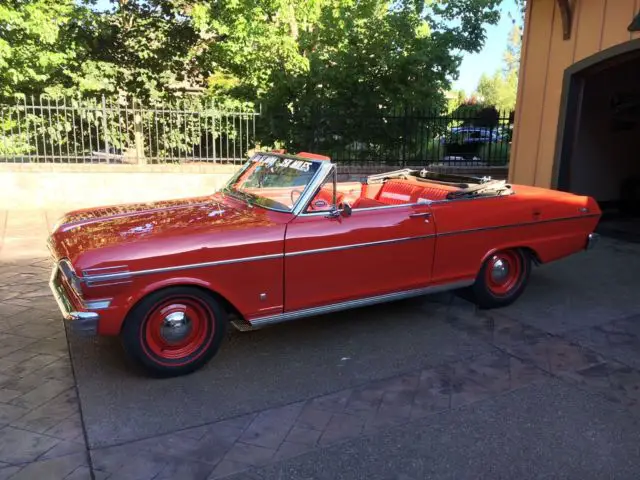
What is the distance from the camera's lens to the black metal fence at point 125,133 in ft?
33.2

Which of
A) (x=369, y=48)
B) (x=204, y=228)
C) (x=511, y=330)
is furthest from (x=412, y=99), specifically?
(x=204, y=228)

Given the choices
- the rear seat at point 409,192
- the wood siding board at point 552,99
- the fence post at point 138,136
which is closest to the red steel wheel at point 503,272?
the rear seat at point 409,192

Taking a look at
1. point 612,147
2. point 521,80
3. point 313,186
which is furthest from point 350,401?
point 612,147

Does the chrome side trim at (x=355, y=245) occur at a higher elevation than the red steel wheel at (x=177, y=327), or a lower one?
higher

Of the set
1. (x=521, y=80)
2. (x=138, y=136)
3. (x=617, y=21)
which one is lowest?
(x=138, y=136)

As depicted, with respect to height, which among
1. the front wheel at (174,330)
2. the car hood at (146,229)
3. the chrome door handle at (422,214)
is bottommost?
the front wheel at (174,330)

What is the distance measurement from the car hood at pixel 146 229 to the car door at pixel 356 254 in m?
0.36

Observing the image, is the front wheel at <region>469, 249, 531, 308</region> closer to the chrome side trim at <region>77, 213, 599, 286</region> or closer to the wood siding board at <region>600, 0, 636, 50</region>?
the chrome side trim at <region>77, 213, 599, 286</region>

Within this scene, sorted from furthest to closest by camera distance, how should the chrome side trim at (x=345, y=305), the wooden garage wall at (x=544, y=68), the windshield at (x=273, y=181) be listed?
the wooden garage wall at (x=544, y=68) < the windshield at (x=273, y=181) < the chrome side trim at (x=345, y=305)

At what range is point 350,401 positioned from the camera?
3.52 meters

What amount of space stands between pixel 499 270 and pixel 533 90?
4674 mm

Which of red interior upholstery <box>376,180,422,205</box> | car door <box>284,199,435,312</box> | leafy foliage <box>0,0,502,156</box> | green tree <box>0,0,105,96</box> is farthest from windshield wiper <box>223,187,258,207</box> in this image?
green tree <box>0,0,105,96</box>

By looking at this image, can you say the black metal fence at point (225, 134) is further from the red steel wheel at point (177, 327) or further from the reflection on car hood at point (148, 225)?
the red steel wheel at point (177, 327)

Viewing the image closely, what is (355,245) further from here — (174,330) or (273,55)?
(273,55)
